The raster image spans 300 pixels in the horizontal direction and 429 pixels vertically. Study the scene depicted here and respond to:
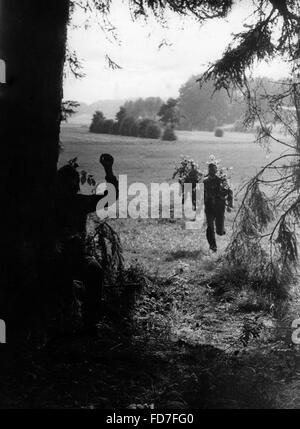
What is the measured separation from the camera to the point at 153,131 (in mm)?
51781

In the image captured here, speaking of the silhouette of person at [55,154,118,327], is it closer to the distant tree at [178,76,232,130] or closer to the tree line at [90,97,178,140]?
the tree line at [90,97,178,140]

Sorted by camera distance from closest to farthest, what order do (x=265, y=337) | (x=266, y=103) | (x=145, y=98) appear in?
(x=265, y=337) < (x=266, y=103) < (x=145, y=98)

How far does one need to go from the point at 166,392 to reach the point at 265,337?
2812mm

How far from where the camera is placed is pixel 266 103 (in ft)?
32.8

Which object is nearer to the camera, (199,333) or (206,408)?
(206,408)

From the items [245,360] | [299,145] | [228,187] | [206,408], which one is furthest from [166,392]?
[228,187]

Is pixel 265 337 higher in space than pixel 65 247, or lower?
lower

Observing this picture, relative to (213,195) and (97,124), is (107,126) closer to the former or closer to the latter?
(97,124)

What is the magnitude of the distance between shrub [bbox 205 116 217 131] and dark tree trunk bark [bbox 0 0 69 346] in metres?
60.7

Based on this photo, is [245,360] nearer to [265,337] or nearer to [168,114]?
[265,337]

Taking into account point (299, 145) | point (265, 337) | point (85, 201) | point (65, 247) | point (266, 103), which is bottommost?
point (265, 337)

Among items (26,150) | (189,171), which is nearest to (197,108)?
(189,171)

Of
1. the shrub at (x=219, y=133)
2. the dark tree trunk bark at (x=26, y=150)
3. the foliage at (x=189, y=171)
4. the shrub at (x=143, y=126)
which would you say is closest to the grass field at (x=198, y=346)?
the dark tree trunk bark at (x=26, y=150)

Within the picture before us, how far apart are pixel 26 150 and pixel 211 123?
205 feet
